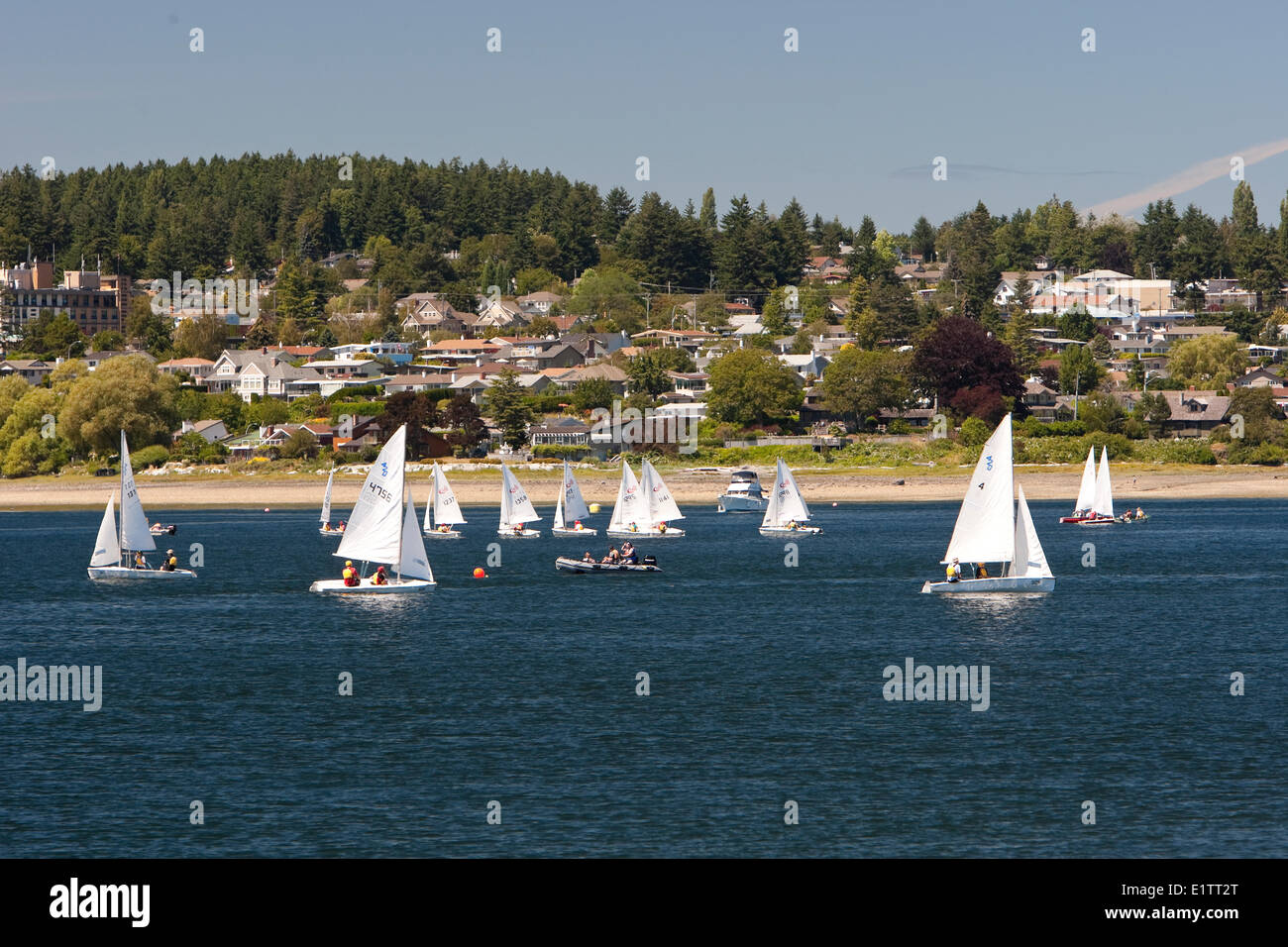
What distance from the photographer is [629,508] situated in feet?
320

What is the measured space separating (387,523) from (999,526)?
24.8 meters

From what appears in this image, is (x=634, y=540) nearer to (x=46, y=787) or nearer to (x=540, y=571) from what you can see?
(x=540, y=571)

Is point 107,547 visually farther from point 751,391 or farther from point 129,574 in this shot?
point 751,391

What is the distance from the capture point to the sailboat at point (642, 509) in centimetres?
9619

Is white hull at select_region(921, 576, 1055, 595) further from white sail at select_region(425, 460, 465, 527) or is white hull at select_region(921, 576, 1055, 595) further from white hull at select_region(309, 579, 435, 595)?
white sail at select_region(425, 460, 465, 527)

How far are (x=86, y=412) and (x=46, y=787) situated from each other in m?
120

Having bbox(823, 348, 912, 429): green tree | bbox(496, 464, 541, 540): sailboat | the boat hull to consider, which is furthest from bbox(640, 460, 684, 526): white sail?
bbox(823, 348, 912, 429): green tree

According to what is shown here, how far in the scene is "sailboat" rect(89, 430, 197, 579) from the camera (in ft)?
234

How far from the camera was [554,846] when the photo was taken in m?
29.9

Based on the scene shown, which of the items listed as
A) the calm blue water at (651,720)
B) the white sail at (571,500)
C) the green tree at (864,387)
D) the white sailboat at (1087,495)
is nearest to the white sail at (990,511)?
the calm blue water at (651,720)

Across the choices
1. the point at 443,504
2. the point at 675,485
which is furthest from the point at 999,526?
the point at 675,485

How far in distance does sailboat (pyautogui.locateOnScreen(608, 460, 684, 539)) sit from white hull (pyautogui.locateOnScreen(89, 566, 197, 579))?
2801 centimetres

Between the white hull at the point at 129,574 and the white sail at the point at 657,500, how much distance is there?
29.6 metres
